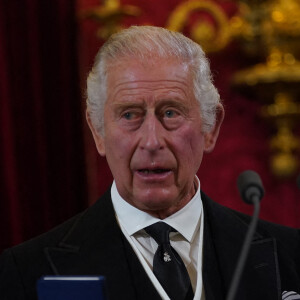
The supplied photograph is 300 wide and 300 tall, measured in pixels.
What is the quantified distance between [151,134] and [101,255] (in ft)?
0.83

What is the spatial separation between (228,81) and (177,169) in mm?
1476

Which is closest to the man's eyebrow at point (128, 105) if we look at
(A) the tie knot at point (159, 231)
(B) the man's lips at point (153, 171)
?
(B) the man's lips at point (153, 171)

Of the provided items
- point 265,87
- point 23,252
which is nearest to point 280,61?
point 265,87

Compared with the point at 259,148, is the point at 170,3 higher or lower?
higher

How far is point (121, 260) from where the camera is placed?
1507 millimetres

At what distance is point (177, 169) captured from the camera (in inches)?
57.7

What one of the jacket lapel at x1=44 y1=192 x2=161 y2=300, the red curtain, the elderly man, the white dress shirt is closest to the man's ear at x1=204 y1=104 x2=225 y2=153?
the elderly man

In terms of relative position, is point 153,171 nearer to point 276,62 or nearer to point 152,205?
point 152,205

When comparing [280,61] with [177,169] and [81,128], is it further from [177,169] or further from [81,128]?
[177,169]

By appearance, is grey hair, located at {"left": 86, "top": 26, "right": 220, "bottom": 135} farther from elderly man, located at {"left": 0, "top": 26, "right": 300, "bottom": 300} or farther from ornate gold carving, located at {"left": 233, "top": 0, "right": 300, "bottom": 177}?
ornate gold carving, located at {"left": 233, "top": 0, "right": 300, "bottom": 177}

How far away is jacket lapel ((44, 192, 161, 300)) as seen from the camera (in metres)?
1.47

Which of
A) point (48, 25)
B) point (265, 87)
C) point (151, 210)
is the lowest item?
point (151, 210)

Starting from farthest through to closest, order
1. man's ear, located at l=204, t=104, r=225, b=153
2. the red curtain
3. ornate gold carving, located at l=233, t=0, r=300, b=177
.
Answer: ornate gold carving, located at l=233, t=0, r=300, b=177 < the red curtain < man's ear, located at l=204, t=104, r=225, b=153

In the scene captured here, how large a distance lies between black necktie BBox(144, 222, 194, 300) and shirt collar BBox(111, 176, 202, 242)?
1.2 inches
